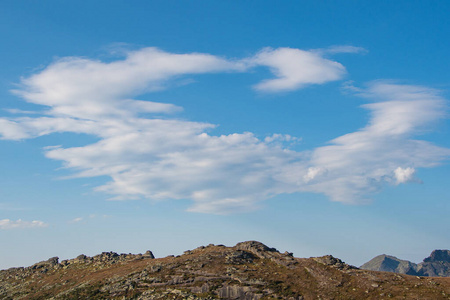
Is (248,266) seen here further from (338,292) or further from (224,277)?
(338,292)

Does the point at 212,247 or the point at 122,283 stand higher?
the point at 212,247

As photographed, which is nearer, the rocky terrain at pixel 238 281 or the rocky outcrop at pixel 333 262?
the rocky terrain at pixel 238 281

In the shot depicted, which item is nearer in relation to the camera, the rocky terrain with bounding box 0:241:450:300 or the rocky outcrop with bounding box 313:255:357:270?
the rocky terrain with bounding box 0:241:450:300

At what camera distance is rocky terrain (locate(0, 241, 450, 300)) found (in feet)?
323

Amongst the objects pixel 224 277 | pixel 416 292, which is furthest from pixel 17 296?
pixel 416 292

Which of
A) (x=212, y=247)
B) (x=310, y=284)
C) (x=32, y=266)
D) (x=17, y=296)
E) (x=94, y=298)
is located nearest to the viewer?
(x=310, y=284)

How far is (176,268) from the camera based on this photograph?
120312 mm

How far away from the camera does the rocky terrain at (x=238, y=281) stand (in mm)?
98312

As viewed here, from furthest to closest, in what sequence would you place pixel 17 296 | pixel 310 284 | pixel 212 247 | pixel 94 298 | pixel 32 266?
pixel 32 266 → pixel 212 247 → pixel 17 296 → pixel 94 298 → pixel 310 284

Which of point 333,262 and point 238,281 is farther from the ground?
point 333,262

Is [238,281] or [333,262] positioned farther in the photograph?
[333,262]

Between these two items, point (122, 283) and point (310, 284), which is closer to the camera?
point (310, 284)

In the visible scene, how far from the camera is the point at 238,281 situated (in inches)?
4136

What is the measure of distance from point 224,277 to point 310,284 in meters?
24.3
